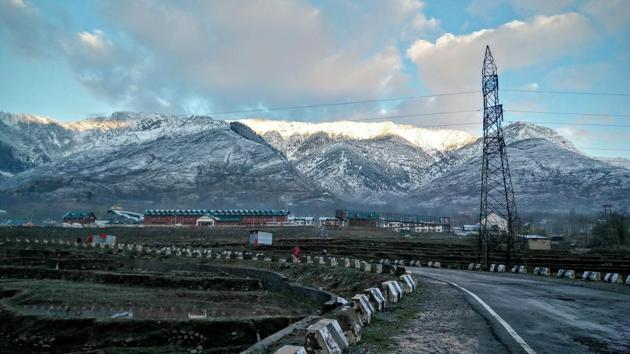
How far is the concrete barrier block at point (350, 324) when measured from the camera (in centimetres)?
782

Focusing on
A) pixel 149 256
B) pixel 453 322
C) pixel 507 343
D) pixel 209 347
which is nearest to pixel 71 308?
pixel 209 347

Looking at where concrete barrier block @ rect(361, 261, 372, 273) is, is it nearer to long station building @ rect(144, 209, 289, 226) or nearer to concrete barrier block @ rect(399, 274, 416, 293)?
concrete barrier block @ rect(399, 274, 416, 293)

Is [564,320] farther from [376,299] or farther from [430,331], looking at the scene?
[376,299]

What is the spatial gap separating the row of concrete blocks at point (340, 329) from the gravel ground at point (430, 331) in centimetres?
22

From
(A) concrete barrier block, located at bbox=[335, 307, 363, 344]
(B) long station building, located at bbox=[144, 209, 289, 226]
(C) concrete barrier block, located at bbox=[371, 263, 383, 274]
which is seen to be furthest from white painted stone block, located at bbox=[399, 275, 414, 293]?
(B) long station building, located at bbox=[144, 209, 289, 226]

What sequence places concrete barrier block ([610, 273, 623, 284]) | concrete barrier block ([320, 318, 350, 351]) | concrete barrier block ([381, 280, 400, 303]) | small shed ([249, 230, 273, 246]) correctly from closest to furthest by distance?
1. concrete barrier block ([320, 318, 350, 351])
2. concrete barrier block ([381, 280, 400, 303])
3. concrete barrier block ([610, 273, 623, 284])
4. small shed ([249, 230, 273, 246])

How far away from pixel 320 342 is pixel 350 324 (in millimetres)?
1839

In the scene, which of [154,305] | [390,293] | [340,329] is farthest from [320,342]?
[154,305]

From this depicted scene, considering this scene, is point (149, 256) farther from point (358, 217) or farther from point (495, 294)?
point (358, 217)

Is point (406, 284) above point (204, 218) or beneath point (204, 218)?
beneath

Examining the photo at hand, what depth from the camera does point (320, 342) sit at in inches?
248

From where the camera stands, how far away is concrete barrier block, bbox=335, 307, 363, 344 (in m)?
7.82

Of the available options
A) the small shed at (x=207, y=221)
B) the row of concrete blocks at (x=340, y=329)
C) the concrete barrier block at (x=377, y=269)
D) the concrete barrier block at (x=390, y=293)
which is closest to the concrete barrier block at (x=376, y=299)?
the row of concrete blocks at (x=340, y=329)

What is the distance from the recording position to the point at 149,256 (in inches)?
1804
